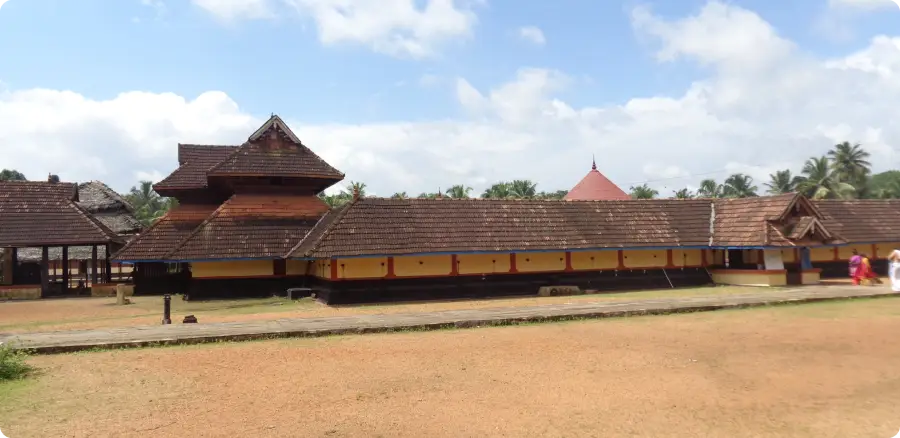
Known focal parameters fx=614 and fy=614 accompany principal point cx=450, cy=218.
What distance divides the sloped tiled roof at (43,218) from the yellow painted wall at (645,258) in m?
20.9

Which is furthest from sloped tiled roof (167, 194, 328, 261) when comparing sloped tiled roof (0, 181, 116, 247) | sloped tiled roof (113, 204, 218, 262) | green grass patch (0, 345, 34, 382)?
green grass patch (0, 345, 34, 382)

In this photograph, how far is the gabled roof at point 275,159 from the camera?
2412cm

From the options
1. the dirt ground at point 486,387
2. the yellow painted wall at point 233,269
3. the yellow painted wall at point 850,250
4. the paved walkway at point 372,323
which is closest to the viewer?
the dirt ground at point 486,387

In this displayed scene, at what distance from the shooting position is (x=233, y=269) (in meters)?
22.8

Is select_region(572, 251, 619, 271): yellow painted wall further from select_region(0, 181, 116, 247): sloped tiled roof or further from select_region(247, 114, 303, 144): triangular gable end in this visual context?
select_region(0, 181, 116, 247): sloped tiled roof

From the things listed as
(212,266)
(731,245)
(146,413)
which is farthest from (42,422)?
(731,245)

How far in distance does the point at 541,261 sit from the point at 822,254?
13.6 m

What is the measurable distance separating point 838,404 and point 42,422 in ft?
→ 30.6

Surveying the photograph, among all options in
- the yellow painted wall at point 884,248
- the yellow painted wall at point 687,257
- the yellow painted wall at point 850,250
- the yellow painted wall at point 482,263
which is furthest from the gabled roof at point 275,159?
the yellow painted wall at point 884,248

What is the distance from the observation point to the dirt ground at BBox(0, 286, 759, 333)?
53.1 ft

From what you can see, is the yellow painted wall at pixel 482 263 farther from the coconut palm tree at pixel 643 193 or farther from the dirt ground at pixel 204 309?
the coconut palm tree at pixel 643 193

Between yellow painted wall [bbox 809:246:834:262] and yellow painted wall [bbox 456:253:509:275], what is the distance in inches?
563

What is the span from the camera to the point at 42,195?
26859 millimetres

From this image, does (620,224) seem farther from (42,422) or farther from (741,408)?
(42,422)
